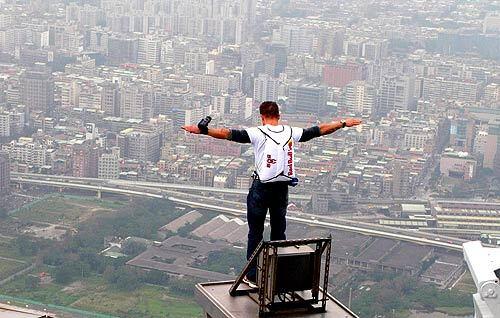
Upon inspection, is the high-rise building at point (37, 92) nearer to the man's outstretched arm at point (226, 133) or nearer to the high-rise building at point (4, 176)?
the high-rise building at point (4, 176)

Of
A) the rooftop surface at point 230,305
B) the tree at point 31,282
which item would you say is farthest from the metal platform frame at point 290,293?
the tree at point 31,282

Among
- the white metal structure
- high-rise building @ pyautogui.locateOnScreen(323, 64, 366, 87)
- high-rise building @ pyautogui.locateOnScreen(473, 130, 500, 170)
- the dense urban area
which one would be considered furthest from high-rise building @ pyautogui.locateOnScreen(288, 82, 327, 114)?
the white metal structure

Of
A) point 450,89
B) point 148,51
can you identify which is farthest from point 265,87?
point 148,51

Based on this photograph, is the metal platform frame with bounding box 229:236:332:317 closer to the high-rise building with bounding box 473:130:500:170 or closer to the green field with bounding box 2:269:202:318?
the green field with bounding box 2:269:202:318

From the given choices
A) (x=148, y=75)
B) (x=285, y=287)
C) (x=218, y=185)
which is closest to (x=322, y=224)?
(x=218, y=185)

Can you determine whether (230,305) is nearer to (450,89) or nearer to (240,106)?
(240,106)

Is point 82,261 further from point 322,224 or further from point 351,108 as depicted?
point 351,108
